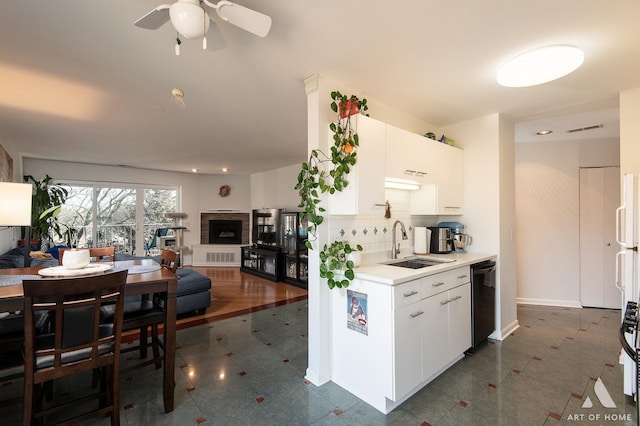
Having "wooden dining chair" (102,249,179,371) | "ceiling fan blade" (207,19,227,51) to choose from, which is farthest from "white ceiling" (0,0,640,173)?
"wooden dining chair" (102,249,179,371)

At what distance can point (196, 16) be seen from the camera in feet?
4.29

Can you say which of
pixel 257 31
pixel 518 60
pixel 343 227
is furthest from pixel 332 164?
pixel 518 60

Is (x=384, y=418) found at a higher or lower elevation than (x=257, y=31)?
lower

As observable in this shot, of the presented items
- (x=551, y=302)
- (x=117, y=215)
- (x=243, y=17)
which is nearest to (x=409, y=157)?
(x=243, y=17)

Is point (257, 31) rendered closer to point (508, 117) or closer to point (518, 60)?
point (518, 60)

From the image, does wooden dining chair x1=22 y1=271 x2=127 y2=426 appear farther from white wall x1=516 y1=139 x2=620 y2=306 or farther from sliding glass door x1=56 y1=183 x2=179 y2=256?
sliding glass door x1=56 y1=183 x2=179 y2=256

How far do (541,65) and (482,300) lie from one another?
2.08m

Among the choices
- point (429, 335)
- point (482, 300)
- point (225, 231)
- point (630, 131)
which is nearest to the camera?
point (429, 335)

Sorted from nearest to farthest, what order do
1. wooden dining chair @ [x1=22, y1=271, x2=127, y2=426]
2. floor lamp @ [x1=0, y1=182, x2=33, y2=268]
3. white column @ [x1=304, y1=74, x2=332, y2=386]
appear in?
1. wooden dining chair @ [x1=22, y1=271, x2=127, y2=426]
2. floor lamp @ [x1=0, y1=182, x2=33, y2=268]
3. white column @ [x1=304, y1=74, x2=332, y2=386]

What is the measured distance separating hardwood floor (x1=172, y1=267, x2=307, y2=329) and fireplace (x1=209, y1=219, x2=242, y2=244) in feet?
4.11

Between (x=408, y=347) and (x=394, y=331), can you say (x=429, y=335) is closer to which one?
(x=408, y=347)

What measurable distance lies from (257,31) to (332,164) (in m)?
1.14

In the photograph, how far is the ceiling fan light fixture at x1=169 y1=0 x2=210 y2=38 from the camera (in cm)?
129

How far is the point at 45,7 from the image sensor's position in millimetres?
1548
